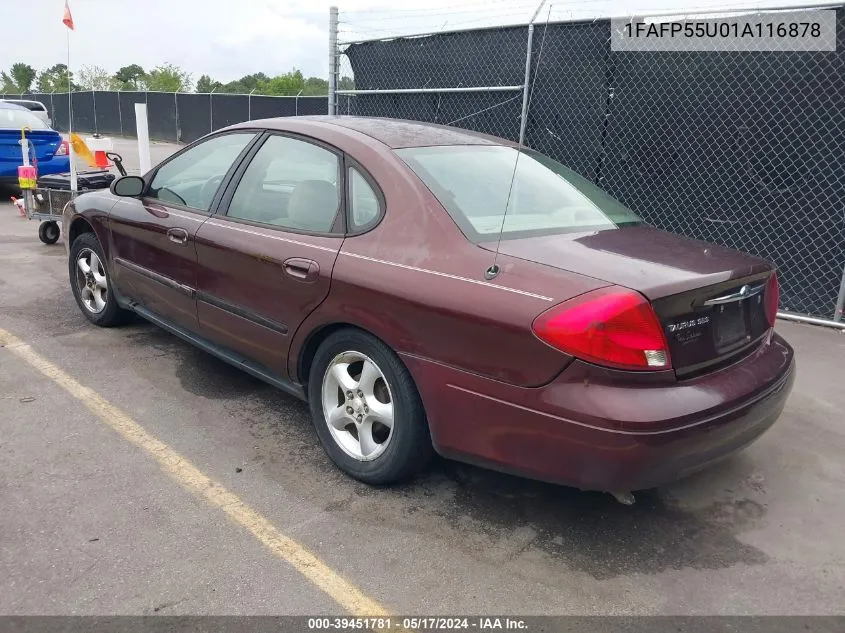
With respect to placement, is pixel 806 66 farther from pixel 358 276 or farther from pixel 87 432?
pixel 87 432

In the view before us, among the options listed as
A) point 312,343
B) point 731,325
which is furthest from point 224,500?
point 731,325

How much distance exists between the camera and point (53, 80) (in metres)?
49.9

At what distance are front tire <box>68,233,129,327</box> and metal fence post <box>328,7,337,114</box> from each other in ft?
11.9

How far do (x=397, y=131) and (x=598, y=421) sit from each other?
1.89m

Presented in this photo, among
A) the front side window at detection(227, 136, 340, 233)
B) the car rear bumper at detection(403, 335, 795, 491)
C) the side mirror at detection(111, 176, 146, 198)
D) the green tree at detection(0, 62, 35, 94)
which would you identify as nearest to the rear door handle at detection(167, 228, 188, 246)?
the front side window at detection(227, 136, 340, 233)

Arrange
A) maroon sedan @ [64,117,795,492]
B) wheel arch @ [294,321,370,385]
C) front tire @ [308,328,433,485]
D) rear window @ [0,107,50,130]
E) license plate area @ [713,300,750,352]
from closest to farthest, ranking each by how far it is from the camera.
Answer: maroon sedan @ [64,117,795,492] → license plate area @ [713,300,750,352] → front tire @ [308,328,433,485] → wheel arch @ [294,321,370,385] → rear window @ [0,107,50,130]

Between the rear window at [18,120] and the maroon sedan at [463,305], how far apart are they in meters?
8.83

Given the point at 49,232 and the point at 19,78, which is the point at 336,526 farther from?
the point at 19,78

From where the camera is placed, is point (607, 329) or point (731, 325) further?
point (731, 325)

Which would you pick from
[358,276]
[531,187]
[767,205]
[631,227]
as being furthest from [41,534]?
[767,205]

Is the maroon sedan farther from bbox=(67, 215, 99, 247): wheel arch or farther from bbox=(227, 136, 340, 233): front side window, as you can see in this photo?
bbox=(67, 215, 99, 247): wheel arch

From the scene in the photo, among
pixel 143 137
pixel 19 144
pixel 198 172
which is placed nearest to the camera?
pixel 198 172

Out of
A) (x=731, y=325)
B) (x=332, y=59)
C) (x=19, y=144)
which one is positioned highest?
(x=332, y=59)

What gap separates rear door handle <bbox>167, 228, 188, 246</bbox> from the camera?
4012 millimetres
